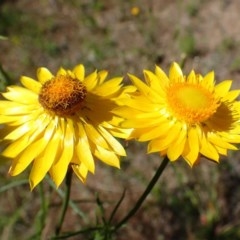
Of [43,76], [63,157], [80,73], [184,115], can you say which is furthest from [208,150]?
[43,76]

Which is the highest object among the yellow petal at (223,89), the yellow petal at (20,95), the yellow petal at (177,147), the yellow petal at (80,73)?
the yellow petal at (223,89)

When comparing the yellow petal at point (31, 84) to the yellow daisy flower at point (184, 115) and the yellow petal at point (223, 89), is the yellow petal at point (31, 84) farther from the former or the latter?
the yellow petal at point (223, 89)

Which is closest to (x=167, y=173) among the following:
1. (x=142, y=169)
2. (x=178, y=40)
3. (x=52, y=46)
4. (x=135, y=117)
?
(x=142, y=169)

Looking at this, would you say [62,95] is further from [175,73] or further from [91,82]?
[175,73]

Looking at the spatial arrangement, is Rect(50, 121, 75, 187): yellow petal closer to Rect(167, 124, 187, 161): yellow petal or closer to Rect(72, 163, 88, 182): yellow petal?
Rect(72, 163, 88, 182): yellow petal

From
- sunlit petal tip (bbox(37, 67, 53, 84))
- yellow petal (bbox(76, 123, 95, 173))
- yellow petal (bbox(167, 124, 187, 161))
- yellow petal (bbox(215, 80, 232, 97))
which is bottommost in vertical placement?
yellow petal (bbox(76, 123, 95, 173))

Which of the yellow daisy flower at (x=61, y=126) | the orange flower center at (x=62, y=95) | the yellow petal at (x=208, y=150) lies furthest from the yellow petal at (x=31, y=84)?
the yellow petal at (x=208, y=150)

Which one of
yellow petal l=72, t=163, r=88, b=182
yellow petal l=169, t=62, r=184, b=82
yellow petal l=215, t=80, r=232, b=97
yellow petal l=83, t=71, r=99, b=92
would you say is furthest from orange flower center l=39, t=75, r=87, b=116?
yellow petal l=215, t=80, r=232, b=97

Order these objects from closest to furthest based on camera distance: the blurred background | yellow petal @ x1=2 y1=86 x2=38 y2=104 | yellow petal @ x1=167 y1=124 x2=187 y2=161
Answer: yellow petal @ x1=167 y1=124 x2=187 y2=161 < yellow petal @ x1=2 y1=86 x2=38 y2=104 < the blurred background
